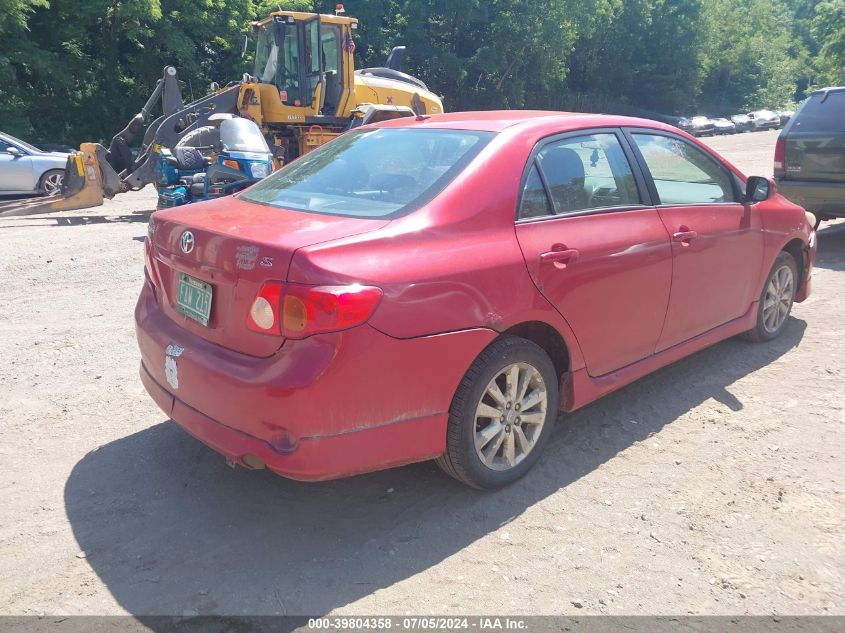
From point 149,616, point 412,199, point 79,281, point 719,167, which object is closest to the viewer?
point 149,616

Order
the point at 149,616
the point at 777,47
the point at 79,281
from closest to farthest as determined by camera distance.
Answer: the point at 149,616 → the point at 79,281 → the point at 777,47

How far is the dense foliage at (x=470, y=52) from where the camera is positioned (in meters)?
26.4

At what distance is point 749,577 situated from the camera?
289cm

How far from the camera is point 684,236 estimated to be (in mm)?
4207

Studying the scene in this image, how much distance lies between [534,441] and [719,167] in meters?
2.49

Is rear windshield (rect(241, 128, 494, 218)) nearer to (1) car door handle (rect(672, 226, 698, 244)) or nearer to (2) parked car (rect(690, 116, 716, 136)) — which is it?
(1) car door handle (rect(672, 226, 698, 244))

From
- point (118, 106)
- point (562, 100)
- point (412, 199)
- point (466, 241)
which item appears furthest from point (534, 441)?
point (562, 100)

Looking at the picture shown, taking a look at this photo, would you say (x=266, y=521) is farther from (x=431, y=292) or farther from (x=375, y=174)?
(x=375, y=174)

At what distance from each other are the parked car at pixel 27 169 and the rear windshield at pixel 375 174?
11681 mm

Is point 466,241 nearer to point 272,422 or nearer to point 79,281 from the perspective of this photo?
point 272,422

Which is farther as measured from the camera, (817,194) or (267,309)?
(817,194)

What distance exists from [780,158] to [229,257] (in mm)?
8154

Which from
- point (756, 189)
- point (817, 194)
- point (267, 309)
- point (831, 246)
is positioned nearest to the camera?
point (267, 309)

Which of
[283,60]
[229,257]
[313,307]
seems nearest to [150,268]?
[229,257]
